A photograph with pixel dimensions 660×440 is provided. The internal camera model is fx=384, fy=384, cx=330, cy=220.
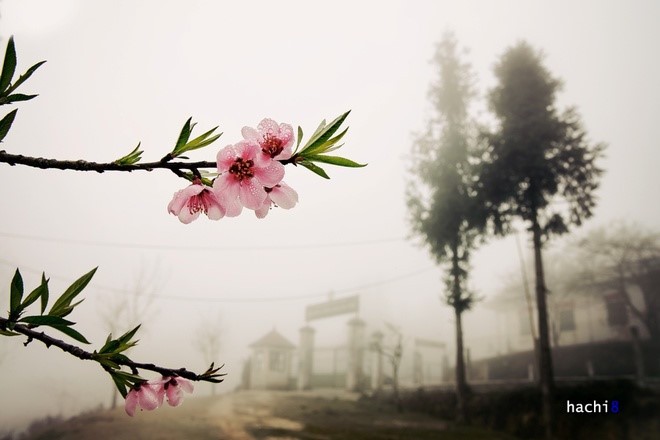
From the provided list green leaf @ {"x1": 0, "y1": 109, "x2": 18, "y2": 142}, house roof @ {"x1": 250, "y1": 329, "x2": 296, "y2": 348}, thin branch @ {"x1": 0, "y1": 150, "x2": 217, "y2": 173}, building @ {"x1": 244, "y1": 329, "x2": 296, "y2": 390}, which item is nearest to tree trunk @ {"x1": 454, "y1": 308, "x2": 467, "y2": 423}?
building @ {"x1": 244, "y1": 329, "x2": 296, "y2": 390}

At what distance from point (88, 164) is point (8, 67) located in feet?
1.17

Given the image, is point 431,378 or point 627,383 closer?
point 627,383

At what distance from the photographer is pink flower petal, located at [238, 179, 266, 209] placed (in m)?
0.94

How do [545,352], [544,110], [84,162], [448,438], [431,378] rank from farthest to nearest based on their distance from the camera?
[431,378] → [544,110] → [545,352] → [448,438] → [84,162]

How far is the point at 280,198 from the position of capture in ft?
3.31

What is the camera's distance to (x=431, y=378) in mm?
35969

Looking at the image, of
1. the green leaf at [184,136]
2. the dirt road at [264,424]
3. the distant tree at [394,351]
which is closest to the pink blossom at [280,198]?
the green leaf at [184,136]

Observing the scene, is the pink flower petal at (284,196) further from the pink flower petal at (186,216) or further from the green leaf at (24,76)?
the green leaf at (24,76)

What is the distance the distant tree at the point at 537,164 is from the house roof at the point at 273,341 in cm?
1898

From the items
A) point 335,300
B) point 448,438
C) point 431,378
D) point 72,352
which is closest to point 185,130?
point 72,352

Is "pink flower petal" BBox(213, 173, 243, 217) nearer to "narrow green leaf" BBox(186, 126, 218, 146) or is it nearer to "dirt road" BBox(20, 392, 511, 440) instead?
"narrow green leaf" BBox(186, 126, 218, 146)

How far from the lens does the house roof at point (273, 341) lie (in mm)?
28578

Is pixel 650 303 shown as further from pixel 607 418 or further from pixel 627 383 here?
pixel 607 418

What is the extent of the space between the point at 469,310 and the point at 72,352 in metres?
18.1
